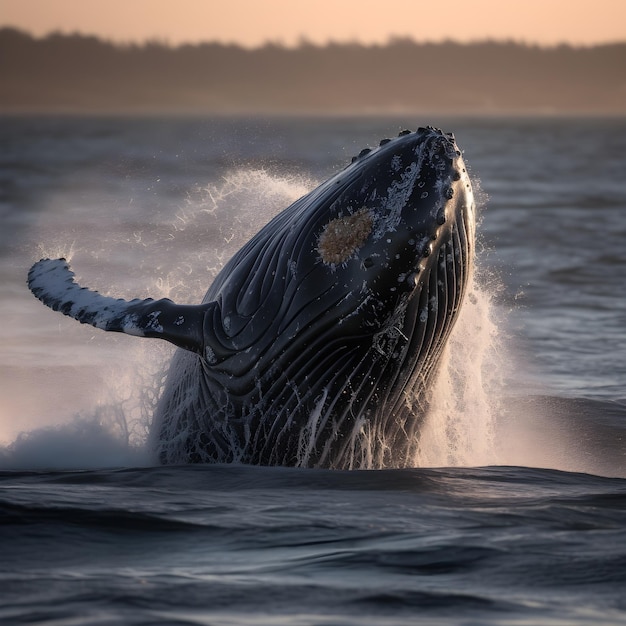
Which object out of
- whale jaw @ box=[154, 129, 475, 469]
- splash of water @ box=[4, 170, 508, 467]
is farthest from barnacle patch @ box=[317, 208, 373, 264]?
splash of water @ box=[4, 170, 508, 467]

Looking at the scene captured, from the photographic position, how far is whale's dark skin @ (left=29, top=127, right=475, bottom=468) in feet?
28.9

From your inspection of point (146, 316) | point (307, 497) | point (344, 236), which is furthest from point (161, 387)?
point (307, 497)

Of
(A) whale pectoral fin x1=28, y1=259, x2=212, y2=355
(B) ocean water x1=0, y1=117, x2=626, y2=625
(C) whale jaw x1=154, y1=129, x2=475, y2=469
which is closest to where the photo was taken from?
(B) ocean water x1=0, y1=117, x2=626, y2=625

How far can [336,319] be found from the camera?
8.97 meters

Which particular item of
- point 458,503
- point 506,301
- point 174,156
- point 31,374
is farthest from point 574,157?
point 458,503

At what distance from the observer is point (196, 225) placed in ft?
73.8

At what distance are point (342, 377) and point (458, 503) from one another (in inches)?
57.9

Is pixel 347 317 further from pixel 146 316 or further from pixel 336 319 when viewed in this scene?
pixel 146 316

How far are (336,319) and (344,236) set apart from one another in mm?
543

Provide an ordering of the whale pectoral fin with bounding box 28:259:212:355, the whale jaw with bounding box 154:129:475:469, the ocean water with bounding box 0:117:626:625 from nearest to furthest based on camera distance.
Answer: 1. the ocean water with bounding box 0:117:626:625
2. the whale jaw with bounding box 154:129:475:469
3. the whale pectoral fin with bounding box 28:259:212:355

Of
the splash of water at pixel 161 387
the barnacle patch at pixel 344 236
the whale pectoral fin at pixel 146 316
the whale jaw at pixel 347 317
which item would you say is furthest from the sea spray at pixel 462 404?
the whale pectoral fin at pixel 146 316

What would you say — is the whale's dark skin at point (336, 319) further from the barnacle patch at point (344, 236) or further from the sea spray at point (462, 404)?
the sea spray at point (462, 404)

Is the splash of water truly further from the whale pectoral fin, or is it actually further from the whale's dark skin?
the whale pectoral fin

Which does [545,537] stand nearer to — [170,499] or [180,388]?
[170,499]
